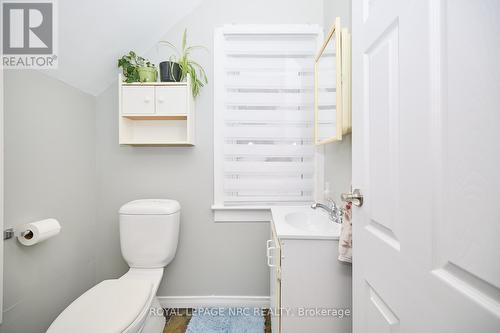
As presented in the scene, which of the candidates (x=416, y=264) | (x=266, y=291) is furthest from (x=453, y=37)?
(x=266, y=291)

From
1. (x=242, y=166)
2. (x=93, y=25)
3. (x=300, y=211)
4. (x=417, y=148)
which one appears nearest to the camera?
(x=417, y=148)

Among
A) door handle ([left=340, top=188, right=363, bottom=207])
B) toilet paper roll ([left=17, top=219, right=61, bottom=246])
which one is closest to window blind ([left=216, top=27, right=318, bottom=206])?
door handle ([left=340, top=188, right=363, bottom=207])

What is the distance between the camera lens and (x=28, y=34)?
48.8 inches

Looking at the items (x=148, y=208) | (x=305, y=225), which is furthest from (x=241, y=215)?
(x=148, y=208)

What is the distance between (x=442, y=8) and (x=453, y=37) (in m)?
0.07

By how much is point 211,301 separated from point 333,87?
1.72 meters

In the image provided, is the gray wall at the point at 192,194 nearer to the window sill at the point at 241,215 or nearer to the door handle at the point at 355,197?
the window sill at the point at 241,215

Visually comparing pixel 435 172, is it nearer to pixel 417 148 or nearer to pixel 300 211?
pixel 417 148

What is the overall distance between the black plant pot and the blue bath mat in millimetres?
1692

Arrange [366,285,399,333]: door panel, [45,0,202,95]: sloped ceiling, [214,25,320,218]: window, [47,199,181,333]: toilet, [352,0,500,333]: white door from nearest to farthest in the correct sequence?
1. [352,0,500,333]: white door
2. [366,285,399,333]: door panel
3. [47,199,181,333]: toilet
4. [45,0,202,95]: sloped ceiling
5. [214,25,320,218]: window

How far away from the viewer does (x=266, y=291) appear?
1823 mm

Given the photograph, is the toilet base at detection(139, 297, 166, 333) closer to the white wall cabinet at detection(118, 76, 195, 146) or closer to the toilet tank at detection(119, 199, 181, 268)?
the toilet tank at detection(119, 199, 181, 268)

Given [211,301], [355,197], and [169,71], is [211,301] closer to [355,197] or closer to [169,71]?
[355,197]

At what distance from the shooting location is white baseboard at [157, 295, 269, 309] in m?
1.80
